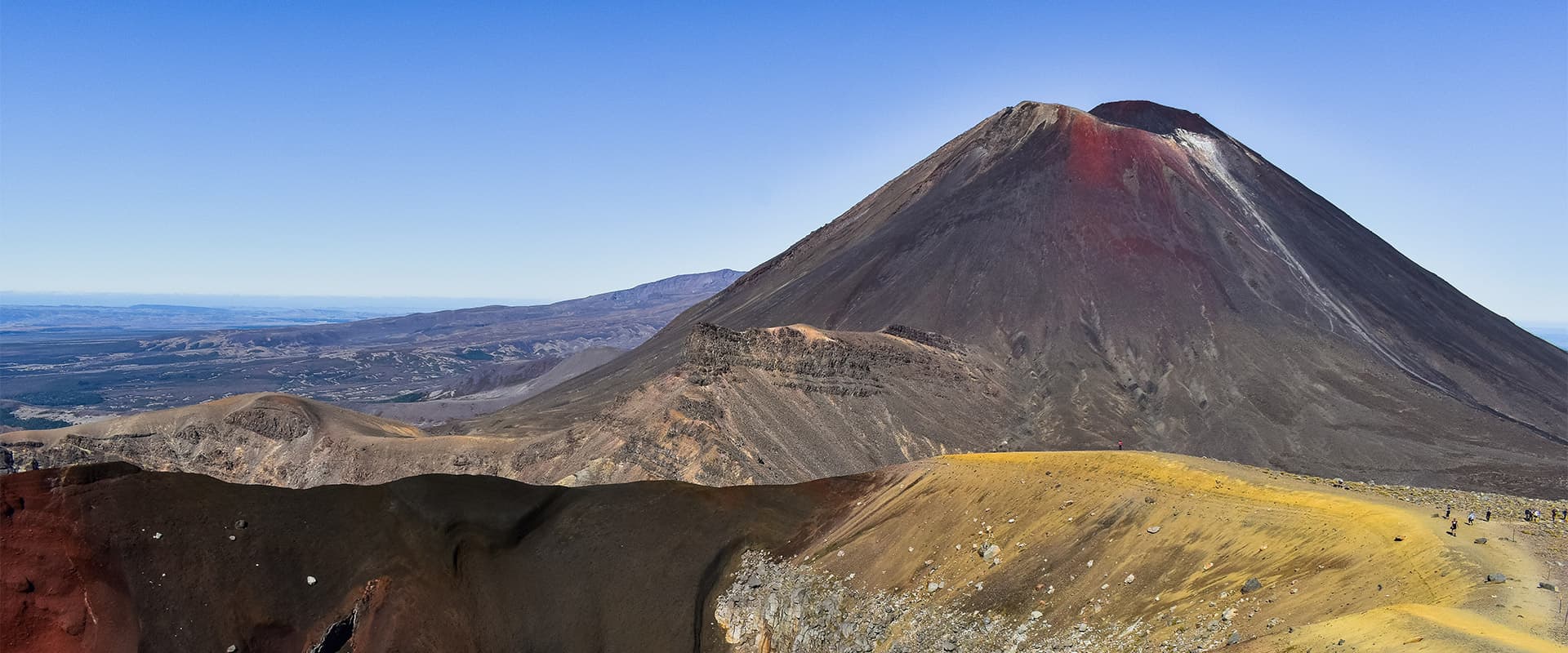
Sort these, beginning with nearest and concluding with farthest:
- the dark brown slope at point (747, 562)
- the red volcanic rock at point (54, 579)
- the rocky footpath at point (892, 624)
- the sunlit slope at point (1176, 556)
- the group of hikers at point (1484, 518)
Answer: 1. the sunlit slope at point (1176, 556)
2. the rocky footpath at point (892, 624)
3. the dark brown slope at point (747, 562)
4. the group of hikers at point (1484, 518)
5. the red volcanic rock at point (54, 579)

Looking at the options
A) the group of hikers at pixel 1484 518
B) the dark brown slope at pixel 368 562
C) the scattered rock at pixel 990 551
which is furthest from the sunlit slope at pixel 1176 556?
the dark brown slope at pixel 368 562

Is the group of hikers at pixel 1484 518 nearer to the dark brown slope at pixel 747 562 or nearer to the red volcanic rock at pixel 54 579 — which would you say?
the dark brown slope at pixel 747 562

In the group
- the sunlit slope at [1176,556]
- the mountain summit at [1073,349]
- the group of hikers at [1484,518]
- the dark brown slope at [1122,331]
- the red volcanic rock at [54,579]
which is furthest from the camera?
the dark brown slope at [1122,331]

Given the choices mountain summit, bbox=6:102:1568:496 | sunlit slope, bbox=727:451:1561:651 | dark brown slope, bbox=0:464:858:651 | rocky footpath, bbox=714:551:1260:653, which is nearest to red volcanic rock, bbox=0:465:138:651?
dark brown slope, bbox=0:464:858:651

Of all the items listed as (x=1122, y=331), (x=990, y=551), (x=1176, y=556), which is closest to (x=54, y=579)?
(x=990, y=551)

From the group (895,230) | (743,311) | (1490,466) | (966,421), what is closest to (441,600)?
(966,421)

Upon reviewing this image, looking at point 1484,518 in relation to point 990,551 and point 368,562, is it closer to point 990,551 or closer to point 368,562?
point 990,551

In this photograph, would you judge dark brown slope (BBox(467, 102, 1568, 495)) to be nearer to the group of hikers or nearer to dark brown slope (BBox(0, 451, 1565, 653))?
dark brown slope (BBox(0, 451, 1565, 653))
